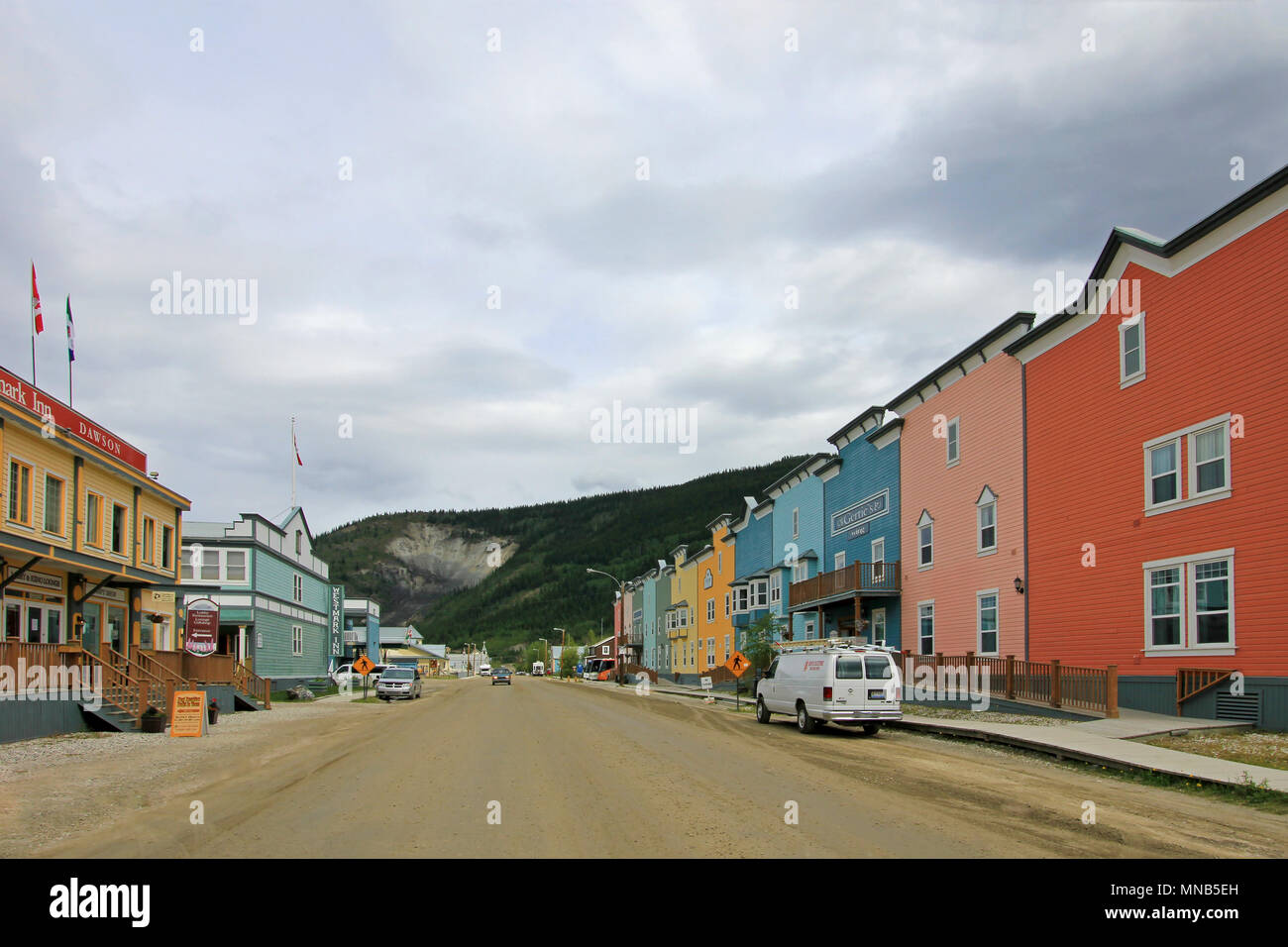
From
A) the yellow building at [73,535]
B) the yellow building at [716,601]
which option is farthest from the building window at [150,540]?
the yellow building at [716,601]

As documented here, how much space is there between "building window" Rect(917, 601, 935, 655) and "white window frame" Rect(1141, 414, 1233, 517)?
Answer: 40.0 feet

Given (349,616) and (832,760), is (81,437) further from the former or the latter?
(349,616)

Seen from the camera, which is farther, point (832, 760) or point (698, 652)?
point (698, 652)

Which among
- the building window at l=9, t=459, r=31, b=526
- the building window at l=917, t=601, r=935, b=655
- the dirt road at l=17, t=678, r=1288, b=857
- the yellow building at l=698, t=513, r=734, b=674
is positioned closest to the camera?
the dirt road at l=17, t=678, r=1288, b=857

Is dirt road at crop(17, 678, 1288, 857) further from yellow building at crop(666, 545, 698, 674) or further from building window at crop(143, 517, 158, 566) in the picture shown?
yellow building at crop(666, 545, 698, 674)

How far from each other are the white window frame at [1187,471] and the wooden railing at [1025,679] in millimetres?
3800

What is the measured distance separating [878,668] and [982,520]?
10597 mm

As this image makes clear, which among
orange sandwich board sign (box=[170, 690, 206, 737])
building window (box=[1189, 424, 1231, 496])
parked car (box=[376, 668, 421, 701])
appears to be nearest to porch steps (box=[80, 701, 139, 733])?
orange sandwich board sign (box=[170, 690, 206, 737])

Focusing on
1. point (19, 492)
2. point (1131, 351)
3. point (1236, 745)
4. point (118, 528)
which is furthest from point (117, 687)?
point (1131, 351)

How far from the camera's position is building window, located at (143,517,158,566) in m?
31.1

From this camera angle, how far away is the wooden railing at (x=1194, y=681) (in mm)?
19766
